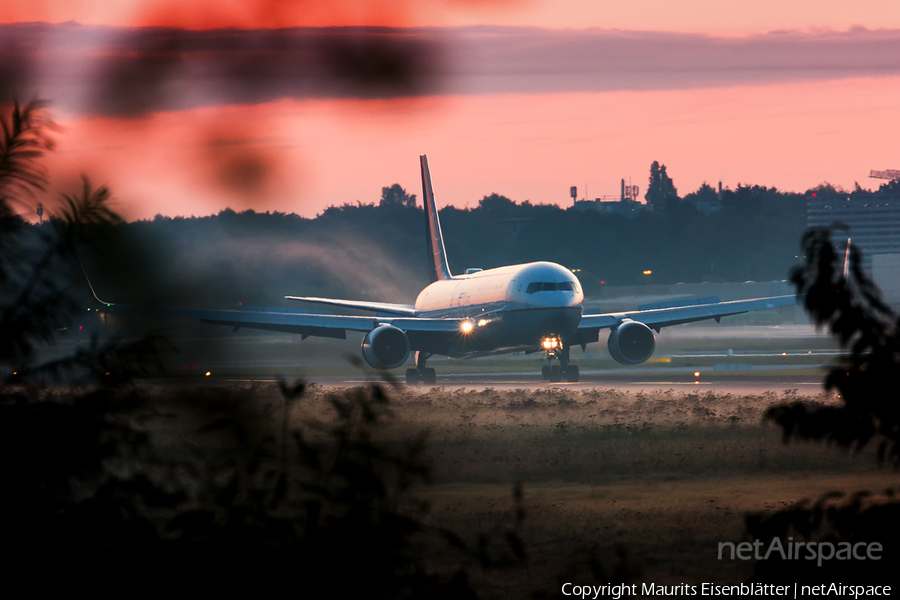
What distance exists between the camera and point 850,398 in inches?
196

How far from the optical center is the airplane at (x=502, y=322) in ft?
137

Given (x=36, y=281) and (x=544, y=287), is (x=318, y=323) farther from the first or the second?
(x=36, y=281)

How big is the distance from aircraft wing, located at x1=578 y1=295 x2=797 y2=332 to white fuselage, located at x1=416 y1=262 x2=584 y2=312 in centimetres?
340

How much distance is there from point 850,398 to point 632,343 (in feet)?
132

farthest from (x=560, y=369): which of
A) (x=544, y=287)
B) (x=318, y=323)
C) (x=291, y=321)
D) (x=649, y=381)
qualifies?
(x=291, y=321)

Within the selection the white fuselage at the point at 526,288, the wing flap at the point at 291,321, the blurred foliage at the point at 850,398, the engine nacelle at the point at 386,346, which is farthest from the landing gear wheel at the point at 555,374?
the blurred foliage at the point at 850,398

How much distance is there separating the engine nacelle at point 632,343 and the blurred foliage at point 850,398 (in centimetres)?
3989

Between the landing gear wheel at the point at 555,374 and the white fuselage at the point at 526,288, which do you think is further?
the landing gear wheel at the point at 555,374

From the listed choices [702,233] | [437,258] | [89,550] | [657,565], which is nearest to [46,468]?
[89,550]

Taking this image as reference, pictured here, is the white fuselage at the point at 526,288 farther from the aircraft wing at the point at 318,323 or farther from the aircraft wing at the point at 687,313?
the aircraft wing at the point at 687,313

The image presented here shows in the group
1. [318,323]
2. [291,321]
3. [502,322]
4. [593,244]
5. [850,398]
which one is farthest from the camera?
[593,244]

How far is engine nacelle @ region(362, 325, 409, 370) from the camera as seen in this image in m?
42.3

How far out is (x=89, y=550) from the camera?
4.95 meters

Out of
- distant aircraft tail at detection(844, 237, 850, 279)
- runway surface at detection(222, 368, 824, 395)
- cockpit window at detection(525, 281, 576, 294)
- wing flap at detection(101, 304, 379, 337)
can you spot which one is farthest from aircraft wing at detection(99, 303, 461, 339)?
distant aircraft tail at detection(844, 237, 850, 279)
